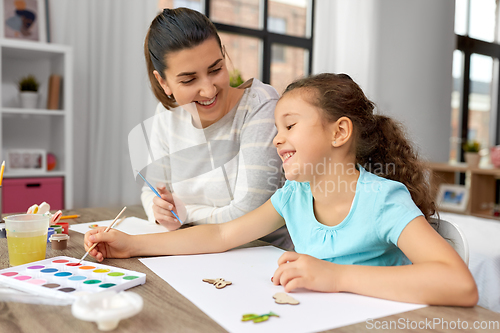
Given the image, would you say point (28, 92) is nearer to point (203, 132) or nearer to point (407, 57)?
point (203, 132)

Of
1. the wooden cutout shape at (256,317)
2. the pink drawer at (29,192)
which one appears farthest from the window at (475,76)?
the wooden cutout shape at (256,317)

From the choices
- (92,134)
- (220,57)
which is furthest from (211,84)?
(92,134)

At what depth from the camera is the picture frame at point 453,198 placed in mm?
3416

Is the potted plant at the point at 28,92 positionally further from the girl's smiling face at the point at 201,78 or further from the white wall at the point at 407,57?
the white wall at the point at 407,57

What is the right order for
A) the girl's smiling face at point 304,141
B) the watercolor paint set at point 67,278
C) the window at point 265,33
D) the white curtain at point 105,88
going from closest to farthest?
the watercolor paint set at point 67,278 → the girl's smiling face at point 304,141 → the white curtain at point 105,88 → the window at point 265,33

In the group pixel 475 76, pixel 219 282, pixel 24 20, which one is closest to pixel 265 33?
pixel 24 20

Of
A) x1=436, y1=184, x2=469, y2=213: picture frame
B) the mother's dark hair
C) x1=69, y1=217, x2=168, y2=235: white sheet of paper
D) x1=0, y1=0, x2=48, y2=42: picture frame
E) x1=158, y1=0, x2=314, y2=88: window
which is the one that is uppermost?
x1=158, y1=0, x2=314, y2=88: window

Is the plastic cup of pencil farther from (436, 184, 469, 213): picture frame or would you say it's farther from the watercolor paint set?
(436, 184, 469, 213): picture frame

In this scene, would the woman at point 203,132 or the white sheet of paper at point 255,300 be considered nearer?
the white sheet of paper at point 255,300

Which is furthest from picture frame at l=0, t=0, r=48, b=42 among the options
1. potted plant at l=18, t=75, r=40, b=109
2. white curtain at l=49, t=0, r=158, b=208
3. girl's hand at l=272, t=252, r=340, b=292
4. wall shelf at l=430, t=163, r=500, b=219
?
wall shelf at l=430, t=163, r=500, b=219

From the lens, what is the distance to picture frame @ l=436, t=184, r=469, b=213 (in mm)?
3416

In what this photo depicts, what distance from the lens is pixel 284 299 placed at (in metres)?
0.63

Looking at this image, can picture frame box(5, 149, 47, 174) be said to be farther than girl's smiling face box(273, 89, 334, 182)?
Yes

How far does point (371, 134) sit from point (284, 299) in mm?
469
